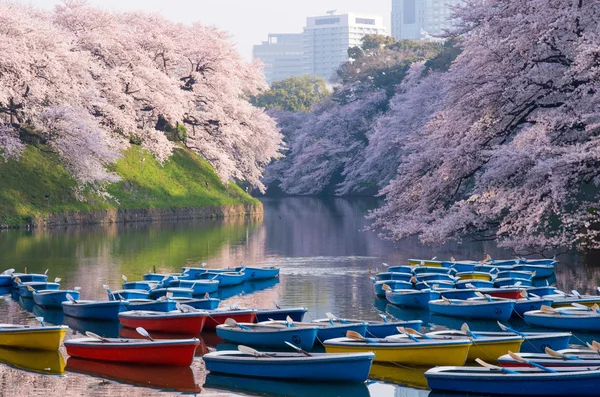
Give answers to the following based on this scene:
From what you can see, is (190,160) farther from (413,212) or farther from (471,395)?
(471,395)

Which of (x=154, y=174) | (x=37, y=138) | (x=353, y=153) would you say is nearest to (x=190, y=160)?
(x=154, y=174)

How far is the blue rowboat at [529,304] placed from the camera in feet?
65.0

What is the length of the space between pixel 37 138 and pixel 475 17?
25252 millimetres

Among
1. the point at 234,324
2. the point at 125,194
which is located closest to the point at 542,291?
the point at 234,324

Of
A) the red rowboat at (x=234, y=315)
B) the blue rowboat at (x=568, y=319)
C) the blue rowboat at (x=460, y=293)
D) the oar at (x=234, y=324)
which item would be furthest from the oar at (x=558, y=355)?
the blue rowboat at (x=460, y=293)

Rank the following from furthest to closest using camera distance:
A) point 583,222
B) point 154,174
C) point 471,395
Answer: point 154,174 < point 583,222 < point 471,395

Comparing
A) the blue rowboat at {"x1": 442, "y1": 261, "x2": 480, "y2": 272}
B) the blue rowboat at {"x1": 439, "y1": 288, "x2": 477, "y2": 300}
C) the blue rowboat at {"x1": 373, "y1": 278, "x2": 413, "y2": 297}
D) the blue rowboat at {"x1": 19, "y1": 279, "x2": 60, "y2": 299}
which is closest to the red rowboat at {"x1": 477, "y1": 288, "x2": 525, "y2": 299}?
the blue rowboat at {"x1": 439, "y1": 288, "x2": 477, "y2": 300}

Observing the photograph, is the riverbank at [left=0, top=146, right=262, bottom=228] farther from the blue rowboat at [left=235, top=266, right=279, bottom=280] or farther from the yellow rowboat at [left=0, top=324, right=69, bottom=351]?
the yellow rowboat at [left=0, top=324, right=69, bottom=351]

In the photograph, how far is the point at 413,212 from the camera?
3281 cm

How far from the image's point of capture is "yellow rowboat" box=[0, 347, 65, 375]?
1573 cm

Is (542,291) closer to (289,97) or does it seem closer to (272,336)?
(272,336)

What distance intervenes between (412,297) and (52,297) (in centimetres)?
837

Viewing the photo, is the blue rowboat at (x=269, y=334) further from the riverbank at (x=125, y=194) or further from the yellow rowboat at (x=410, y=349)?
the riverbank at (x=125, y=194)

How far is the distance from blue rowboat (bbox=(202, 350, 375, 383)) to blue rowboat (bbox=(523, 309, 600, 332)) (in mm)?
5448
